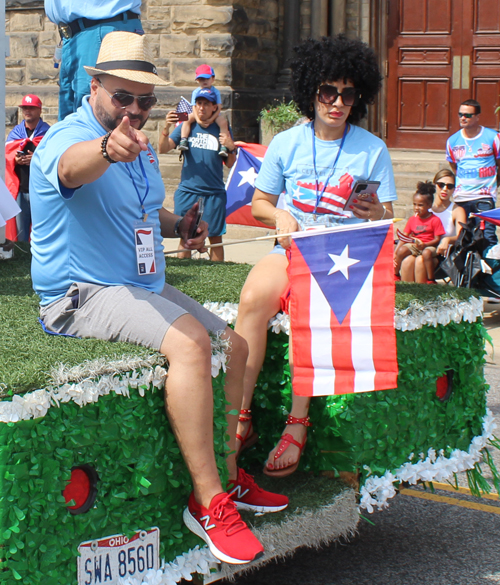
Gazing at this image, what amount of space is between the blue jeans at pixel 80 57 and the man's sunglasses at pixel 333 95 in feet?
5.03

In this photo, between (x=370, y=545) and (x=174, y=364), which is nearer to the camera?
(x=174, y=364)

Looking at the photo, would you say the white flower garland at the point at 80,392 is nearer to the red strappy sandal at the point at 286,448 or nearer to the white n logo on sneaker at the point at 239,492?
the white n logo on sneaker at the point at 239,492

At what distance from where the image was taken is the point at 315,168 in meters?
3.93

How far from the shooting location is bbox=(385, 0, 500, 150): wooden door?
521 inches

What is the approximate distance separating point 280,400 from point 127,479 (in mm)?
1105

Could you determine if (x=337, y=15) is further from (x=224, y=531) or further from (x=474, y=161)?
(x=224, y=531)

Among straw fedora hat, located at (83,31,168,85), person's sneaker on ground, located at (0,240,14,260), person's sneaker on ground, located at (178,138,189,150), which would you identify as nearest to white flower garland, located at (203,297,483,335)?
straw fedora hat, located at (83,31,168,85)

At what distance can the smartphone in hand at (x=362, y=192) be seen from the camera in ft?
12.3

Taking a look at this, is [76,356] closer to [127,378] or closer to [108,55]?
[127,378]

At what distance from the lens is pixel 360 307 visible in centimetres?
331

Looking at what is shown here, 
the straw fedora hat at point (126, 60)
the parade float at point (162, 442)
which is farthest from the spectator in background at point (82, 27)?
the straw fedora hat at point (126, 60)

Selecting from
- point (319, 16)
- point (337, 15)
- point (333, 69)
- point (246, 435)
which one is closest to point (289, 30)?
point (319, 16)

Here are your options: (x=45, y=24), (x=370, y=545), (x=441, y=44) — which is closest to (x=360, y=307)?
(x=370, y=545)

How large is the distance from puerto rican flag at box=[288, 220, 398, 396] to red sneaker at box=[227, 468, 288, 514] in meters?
0.39
